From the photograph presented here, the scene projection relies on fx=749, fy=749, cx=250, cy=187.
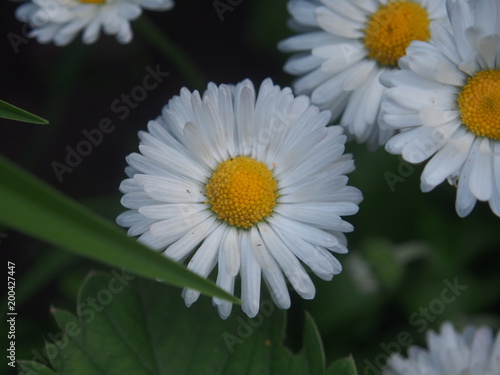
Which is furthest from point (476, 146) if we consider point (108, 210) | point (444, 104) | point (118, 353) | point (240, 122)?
point (108, 210)

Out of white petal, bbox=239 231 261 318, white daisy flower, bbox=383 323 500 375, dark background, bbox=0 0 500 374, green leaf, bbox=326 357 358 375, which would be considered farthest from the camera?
dark background, bbox=0 0 500 374

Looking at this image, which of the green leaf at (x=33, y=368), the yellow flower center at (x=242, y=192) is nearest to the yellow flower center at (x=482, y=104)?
the yellow flower center at (x=242, y=192)

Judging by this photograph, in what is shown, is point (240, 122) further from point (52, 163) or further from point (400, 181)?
point (52, 163)

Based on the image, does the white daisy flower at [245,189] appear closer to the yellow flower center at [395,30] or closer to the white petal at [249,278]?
the white petal at [249,278]

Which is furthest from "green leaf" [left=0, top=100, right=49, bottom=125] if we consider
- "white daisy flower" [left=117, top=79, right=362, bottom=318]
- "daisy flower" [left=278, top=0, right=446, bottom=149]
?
"daisy flower" [left=278, top=0, right=446, bottom=149]

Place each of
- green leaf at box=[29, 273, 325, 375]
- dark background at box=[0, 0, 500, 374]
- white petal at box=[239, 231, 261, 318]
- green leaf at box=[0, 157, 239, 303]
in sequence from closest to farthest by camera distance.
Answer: green leaf at box=[0, 157, 239, 303] < white petal at box=[239, 231, 261, 318] < green leaf at box=[29, 273, 325, 375] < dark background at box=[0, 0, 500, 374]

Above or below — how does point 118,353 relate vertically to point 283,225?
below

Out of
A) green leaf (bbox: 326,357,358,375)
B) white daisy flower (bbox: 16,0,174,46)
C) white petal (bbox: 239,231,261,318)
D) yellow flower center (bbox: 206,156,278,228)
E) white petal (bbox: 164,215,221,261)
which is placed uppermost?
white daisy flower (bbox: 16,0,174,46)

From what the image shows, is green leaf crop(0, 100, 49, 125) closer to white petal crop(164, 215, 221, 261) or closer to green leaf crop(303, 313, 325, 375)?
white petal crop(164, 215, 221, 261)
